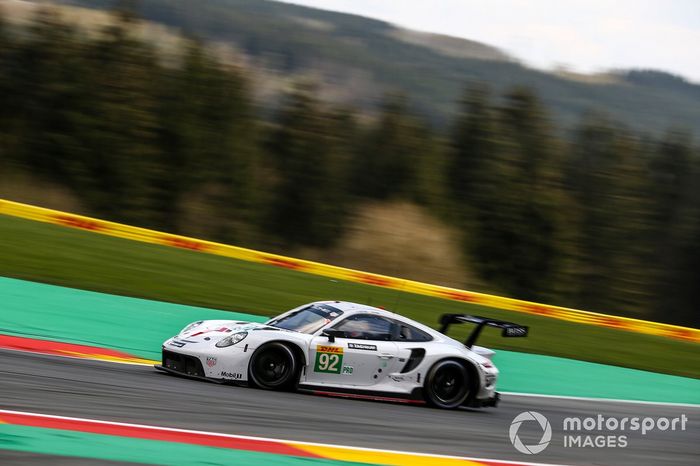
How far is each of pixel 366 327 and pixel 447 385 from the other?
3.97 feet

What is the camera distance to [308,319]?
9.78 metres

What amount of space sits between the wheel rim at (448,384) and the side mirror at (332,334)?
1.28m

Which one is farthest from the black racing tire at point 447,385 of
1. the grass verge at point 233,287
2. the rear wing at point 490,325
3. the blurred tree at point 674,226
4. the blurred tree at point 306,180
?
the blurred tree at point 674,226

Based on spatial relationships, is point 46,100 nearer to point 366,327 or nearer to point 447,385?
point 366,327

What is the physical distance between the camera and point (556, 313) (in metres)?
22.1

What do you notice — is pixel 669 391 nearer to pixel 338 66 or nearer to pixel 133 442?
pixel 133 442

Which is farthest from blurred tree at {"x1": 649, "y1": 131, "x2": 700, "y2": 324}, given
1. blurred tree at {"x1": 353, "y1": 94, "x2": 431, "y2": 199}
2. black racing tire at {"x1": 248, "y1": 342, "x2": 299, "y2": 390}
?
black racing tire at {"x1": 248, "y1": 342, "x2": 299, "y2": 390}

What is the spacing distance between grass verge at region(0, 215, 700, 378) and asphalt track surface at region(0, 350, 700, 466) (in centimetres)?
519

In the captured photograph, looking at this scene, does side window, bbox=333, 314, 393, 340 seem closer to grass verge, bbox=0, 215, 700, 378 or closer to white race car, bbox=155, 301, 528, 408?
white race car, bbox=155, 301, 528, 408

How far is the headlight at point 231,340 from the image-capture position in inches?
358

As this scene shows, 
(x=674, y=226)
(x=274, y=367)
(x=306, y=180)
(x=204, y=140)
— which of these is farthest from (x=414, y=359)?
(x=674, y=226)

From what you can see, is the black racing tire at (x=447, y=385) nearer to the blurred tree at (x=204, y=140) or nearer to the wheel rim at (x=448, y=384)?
the wheel rim at (x=448, y=384)

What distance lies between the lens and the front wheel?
10109 millimetres

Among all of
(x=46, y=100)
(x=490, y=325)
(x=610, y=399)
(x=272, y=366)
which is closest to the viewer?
(x=272, y=366)
